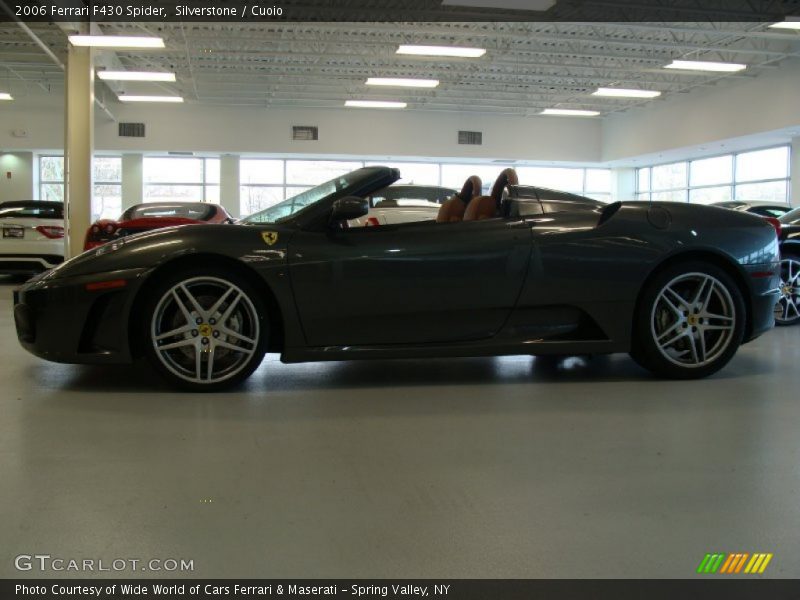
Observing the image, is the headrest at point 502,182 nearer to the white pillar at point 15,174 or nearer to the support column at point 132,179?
the support column at point 132,179

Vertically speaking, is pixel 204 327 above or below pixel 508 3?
below

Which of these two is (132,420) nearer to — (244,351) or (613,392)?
(244,351)

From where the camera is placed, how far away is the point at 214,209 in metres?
9.39

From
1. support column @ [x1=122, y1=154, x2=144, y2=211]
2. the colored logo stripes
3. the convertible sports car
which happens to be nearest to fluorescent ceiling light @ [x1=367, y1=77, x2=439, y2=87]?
support column @ [x1=122, y1=154, x2=144, y2=211]

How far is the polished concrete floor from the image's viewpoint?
5.61 ft

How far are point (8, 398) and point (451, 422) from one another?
2021 millimetres

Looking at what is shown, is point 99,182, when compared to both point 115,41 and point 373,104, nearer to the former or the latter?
point 373,104

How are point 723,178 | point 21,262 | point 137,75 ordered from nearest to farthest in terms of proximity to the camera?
point 21,262 < point 137,75 < point 723,178

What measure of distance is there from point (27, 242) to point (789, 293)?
9549 mm

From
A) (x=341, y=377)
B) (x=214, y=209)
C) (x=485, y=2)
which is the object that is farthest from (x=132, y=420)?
(x=485, y=2)

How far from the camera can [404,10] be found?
40.2ft

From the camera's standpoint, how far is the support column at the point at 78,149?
1367 centimetres

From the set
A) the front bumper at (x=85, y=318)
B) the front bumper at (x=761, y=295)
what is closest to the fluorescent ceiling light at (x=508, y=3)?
the front bumper at (x=761, y=295)

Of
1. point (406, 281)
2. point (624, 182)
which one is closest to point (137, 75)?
point (406, 281)
